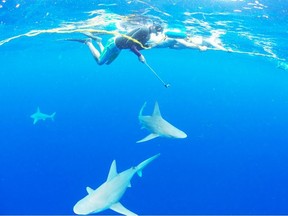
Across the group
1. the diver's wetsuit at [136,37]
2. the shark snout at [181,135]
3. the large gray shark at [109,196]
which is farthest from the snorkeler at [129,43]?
the large gray shark at [109,196]

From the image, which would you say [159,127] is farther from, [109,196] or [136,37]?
[136,37]

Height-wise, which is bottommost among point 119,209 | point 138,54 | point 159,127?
Result: point 119,209

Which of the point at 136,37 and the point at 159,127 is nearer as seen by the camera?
the point at 136,37

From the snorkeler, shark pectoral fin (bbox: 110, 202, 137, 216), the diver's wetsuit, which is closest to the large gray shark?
shark pectoral fin (bbox: 110, 202, 137, 216)

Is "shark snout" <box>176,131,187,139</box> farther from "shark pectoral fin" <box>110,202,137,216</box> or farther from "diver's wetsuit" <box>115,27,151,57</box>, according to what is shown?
"diver's wetsuit" <box>115,27,151,57</box>

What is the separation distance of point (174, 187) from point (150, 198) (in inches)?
116

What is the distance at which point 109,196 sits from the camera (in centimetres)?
841

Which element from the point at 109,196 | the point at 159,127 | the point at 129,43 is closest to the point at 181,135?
the point at 159,127

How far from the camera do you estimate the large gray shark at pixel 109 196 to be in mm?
7965

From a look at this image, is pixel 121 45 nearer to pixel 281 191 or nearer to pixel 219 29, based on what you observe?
pixel 219 29

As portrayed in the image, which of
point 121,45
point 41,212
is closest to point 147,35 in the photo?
point 121,45

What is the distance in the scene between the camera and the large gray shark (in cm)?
796

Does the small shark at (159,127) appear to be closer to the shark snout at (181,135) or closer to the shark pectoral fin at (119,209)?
the shark snout at (181,135)

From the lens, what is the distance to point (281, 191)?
105 feet
